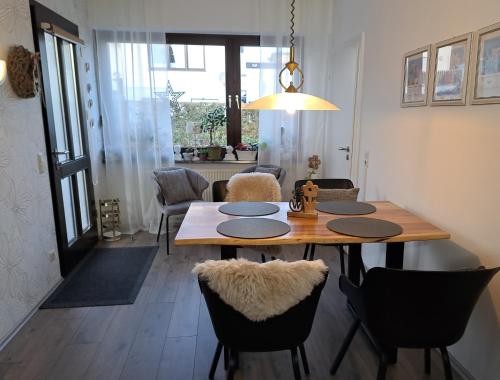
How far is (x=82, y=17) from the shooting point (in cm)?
363

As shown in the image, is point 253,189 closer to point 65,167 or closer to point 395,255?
point 395,255

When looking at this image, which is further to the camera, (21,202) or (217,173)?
(217,173)

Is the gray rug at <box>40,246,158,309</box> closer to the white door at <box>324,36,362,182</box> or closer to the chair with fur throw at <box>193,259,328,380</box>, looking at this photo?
the chair with fur throw at <box>193,259,328,380</box>

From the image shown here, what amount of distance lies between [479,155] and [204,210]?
1.63m

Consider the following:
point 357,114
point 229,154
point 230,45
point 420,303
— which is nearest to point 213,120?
point 229,154

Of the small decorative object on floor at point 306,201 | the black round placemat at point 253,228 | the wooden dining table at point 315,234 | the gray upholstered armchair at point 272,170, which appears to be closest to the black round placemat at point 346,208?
the wooden dining table at point 315,234

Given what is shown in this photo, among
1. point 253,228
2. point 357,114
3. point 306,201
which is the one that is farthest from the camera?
point 357,114

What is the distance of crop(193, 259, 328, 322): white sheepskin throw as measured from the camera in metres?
1.38

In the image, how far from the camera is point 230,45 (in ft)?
13.6

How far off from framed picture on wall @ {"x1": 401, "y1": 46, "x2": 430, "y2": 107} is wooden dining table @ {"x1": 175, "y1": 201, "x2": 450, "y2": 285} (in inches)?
29.5

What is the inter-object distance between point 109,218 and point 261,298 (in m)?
3.08

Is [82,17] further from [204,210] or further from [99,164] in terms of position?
[204,210]

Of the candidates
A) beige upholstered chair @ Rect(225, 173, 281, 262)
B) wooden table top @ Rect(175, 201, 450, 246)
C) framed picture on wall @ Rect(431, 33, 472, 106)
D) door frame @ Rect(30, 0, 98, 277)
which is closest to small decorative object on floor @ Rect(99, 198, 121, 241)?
door frame @ Rect(30, 0, 98, 277)

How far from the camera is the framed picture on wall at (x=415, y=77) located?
2.27 metres
